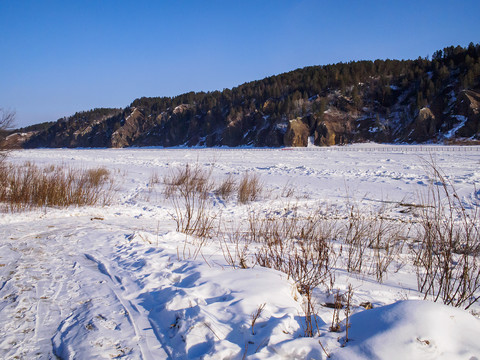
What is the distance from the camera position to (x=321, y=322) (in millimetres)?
1873

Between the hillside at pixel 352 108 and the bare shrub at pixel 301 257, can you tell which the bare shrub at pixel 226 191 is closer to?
the bare shrub at pixel 301 257

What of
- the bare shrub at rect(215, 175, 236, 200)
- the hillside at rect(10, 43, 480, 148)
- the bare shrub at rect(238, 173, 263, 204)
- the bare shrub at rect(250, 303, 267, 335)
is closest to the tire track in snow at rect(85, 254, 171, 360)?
the bare shrub at rect(250, 303, 267, 335)

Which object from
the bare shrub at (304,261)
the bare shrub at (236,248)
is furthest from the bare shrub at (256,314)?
the bare shrub at (236,248)

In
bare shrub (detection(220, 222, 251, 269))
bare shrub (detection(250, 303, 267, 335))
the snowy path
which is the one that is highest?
bare shrub (detection(250, 303, 267, 335))

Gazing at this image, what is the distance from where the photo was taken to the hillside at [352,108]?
107 ft

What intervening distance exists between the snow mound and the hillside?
35.0 m

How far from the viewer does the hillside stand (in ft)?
107

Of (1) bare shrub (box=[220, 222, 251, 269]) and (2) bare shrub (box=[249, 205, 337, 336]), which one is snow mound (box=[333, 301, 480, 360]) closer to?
(2) bare shrub (box=[249, 205, 337, 336])

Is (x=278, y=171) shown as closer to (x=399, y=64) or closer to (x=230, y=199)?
(x=230, y=199)

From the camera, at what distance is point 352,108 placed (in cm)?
4084

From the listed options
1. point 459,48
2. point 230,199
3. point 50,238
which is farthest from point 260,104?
point 50,238

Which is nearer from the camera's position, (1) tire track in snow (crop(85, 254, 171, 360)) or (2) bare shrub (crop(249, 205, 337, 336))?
(1) tire track in snow (crop(85, 254, 171, 360))

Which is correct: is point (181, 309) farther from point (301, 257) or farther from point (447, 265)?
point (447, 265)

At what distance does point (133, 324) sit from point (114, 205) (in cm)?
601
